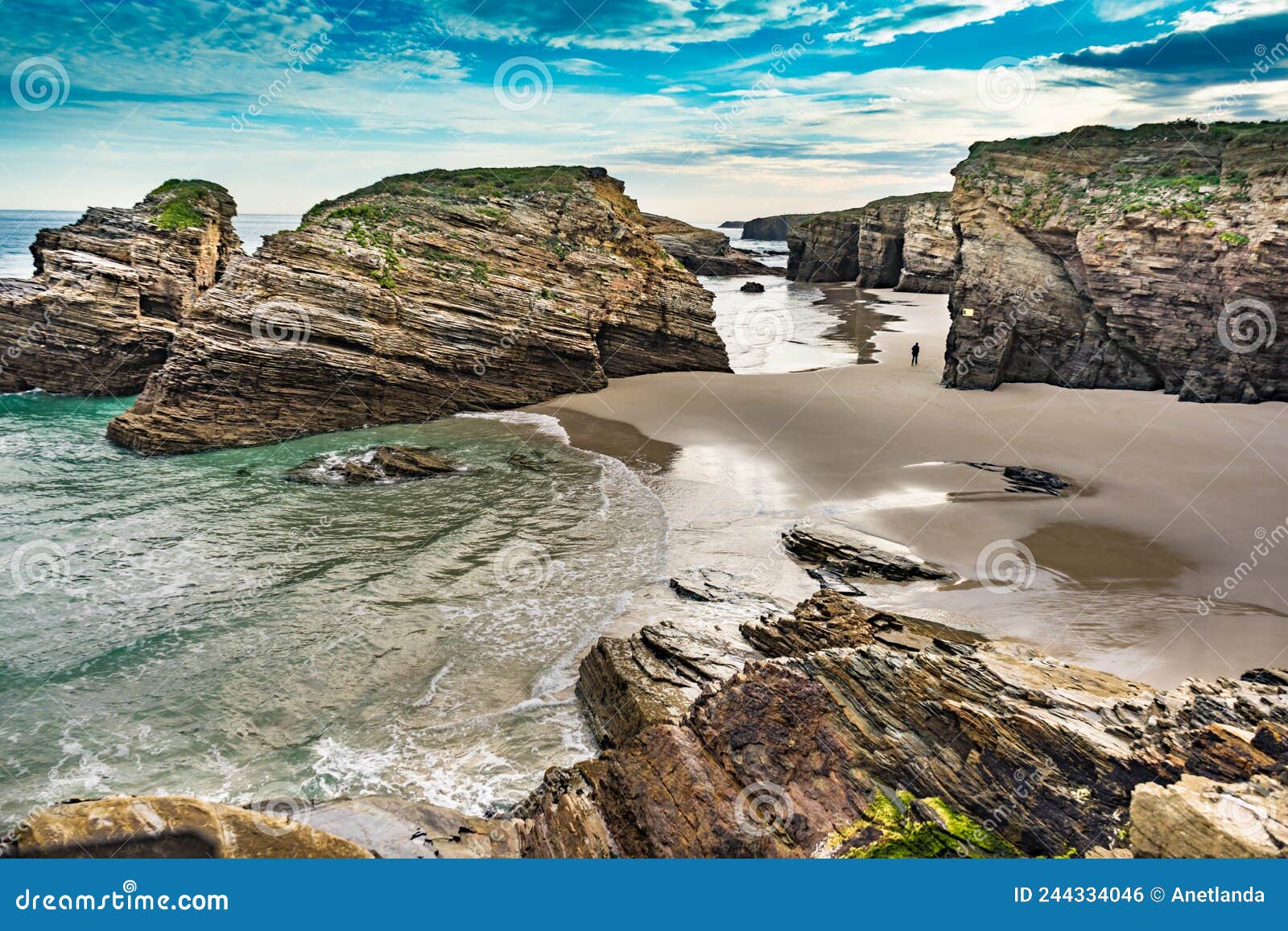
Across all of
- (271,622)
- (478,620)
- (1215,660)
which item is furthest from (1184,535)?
(271,622)

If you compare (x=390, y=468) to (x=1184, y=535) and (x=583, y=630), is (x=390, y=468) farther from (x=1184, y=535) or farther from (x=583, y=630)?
(x=1184, y=535)

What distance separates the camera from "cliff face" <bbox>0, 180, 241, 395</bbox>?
101ft

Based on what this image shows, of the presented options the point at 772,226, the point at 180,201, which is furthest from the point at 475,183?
the point at 772,226

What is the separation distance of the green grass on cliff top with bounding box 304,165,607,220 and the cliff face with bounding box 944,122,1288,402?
52.7ft

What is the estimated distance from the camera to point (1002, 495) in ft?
60.8

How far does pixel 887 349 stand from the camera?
37344mm

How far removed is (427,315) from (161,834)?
22.5 meters

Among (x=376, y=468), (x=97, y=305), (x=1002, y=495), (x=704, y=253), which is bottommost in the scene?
(x=376, y=468)

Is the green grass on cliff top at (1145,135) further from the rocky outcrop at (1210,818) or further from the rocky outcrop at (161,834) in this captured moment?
the rocky outcrop at (161,834)

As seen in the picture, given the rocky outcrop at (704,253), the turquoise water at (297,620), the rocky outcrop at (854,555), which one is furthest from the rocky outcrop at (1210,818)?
the rocky outcrop at (704,253)

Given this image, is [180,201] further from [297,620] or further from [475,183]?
[297,620]

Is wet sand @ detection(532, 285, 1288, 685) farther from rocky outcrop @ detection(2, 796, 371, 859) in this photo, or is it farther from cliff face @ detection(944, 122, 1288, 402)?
rocky outcrop @ detection(2, 796, 371, 859)

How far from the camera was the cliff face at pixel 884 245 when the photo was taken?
62.5m

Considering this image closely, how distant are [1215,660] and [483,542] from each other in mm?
13281
